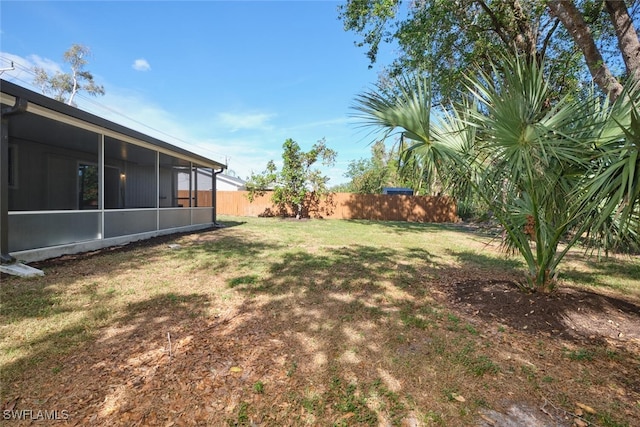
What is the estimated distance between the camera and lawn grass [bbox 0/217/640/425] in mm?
1824

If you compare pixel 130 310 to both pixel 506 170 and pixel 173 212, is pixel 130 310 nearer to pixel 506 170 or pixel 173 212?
pixel 506 170

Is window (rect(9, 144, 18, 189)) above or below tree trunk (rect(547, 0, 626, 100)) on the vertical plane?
below

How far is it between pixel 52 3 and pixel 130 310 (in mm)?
12806

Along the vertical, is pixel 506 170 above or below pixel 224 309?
above

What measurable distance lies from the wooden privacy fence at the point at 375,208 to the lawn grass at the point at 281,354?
46.4 feet

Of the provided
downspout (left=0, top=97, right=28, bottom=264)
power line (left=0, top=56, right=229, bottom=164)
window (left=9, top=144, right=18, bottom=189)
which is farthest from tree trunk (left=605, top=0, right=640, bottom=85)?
power line (left=0, top=56, right=229, bottom=164)

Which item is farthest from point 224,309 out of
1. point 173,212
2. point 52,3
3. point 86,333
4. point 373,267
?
point 52,3

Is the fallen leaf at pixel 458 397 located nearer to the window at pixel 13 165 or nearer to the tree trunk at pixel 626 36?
the tree trunk at pixel 626 36

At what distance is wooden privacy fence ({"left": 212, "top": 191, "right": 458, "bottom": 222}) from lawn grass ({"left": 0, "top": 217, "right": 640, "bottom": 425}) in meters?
14.1

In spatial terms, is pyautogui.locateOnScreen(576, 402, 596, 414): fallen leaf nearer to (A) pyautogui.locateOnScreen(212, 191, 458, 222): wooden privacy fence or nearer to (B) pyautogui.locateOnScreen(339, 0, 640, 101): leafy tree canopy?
(B) pyautogui.locateOnScreen(339, 0, 640, 101): leafy tree canopy

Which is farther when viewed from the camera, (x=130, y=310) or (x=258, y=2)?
(x=258, y=2)

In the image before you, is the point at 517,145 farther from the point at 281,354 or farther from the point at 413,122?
the point at 281,354

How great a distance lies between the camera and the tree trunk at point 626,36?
4926 millimetres

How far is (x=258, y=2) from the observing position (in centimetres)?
877
